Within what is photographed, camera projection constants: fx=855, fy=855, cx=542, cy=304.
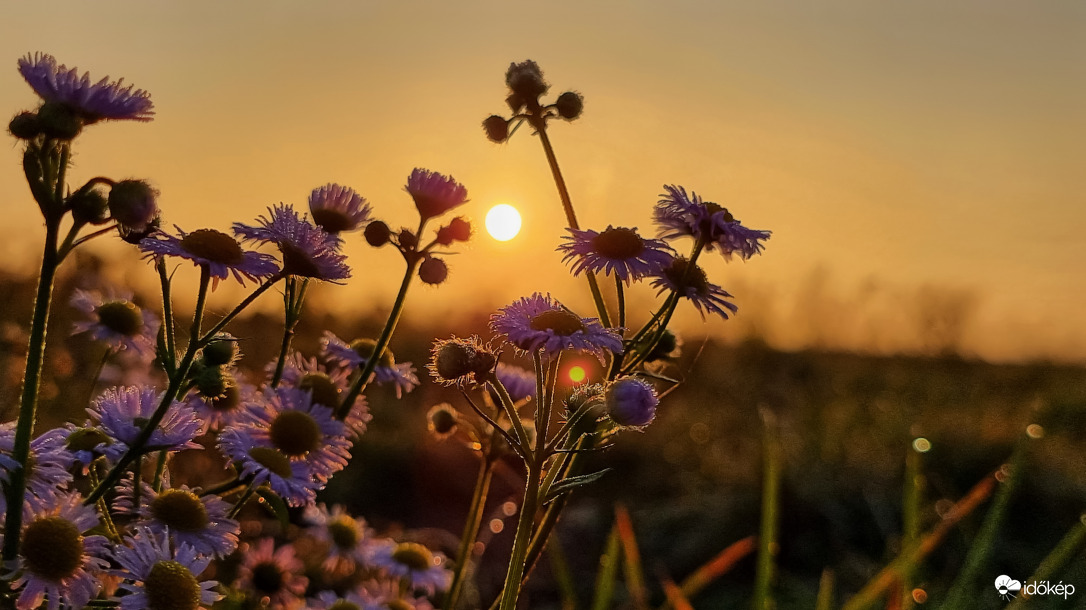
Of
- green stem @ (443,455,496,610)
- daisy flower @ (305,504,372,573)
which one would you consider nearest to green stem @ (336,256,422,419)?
green stem @ (443,455,496,610)

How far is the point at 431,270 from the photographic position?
122cm

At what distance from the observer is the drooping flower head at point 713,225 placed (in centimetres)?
125

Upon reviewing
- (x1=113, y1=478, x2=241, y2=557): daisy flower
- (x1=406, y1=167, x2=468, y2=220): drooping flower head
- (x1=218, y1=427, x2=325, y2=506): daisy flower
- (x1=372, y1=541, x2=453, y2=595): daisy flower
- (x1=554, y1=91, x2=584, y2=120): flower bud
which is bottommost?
(x1=372, y1=541, x2=453, y2=595): daisy flower

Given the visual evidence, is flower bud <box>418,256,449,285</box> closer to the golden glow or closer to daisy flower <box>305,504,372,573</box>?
the golden glow

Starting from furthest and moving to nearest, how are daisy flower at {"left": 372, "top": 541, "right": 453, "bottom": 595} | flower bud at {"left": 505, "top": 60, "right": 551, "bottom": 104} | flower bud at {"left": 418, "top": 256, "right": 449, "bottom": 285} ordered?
daisy flower at {"left": 372, "top": 541, "right": 453, "bottom": 595}, flower bud at {"left": 505, "top": 60, "right": 551, "bottom": 104}, flower bud at {"left": 418, "top": 256, "right": 449, "bottom": 285}

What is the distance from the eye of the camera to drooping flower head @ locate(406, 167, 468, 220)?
A: 48.3 inches

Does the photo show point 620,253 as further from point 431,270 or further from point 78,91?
point 78,91

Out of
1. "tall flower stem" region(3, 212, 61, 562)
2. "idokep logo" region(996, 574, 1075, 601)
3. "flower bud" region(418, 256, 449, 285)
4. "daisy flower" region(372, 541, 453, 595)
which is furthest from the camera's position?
"idokep logo" region(996, 574, 1075, 601)

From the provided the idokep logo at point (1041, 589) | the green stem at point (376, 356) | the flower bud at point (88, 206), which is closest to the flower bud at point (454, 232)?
the green stem at point (376, 356)

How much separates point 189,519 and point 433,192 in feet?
1.76

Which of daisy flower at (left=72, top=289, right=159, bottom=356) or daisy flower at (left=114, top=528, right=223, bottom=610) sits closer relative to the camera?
daisy flower at (left=114, top=528, right=223, bottom=610)

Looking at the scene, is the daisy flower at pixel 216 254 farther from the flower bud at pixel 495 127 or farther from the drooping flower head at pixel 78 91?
the flower bud at pixel 495 127

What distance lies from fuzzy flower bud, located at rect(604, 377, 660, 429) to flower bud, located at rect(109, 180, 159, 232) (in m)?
0.53

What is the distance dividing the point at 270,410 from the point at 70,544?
0.84ft
